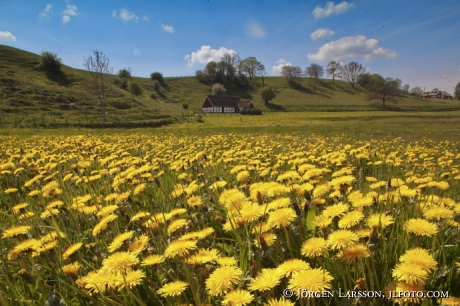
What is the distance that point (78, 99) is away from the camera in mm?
47000

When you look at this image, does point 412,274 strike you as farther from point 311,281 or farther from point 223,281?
point 223,281

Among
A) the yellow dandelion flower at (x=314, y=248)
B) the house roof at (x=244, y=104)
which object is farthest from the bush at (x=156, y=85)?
the yellow dandelion flower at (x=314, y=248)

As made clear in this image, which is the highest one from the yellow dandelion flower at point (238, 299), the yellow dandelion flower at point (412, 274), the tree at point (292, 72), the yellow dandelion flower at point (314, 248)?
the tree at point (292, 72)

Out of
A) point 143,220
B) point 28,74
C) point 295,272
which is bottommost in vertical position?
point 143,220

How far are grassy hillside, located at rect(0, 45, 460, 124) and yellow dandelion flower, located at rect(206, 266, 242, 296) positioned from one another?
39353 millimetres

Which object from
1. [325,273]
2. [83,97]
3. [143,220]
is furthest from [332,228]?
[83,97]

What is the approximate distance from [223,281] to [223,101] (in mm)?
100924

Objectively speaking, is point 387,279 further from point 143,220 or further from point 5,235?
point 5,235

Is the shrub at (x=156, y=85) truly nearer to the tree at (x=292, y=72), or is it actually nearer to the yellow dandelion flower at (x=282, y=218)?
the tree at (x=292, y=72)

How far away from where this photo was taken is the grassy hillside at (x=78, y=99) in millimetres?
39188

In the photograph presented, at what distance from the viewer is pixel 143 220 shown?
2377 millimetres

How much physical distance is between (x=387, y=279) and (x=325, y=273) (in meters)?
0.63

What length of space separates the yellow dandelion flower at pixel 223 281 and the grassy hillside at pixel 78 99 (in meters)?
39.4

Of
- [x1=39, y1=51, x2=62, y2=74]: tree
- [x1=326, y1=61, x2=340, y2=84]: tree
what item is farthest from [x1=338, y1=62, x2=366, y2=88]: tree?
[x1=39, y1=51, x2=62, y2=74]: tree
